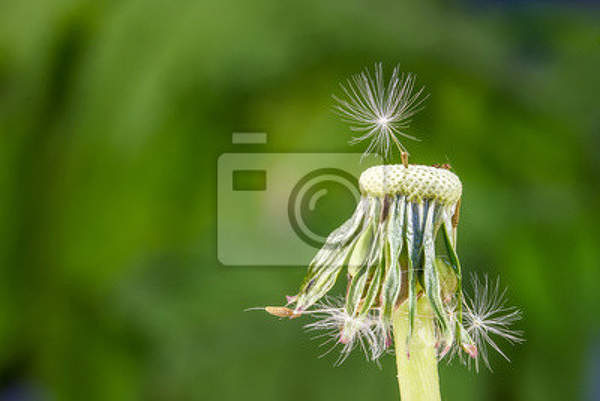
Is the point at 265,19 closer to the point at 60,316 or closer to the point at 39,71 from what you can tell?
the point at 39,71

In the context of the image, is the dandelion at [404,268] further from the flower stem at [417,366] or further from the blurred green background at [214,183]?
the blurred green background at [214,183]

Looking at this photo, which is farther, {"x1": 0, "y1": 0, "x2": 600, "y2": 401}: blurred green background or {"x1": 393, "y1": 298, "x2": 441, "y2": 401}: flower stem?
{"x1": 0, "y1": 0, "x2": 600, "y2": 401}: blurred green background

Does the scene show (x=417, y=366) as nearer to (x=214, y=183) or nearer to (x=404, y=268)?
(x=404, y=268)

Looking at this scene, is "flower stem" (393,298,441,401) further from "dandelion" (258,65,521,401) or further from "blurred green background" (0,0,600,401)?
"blurred green background" (0,0,600,401)

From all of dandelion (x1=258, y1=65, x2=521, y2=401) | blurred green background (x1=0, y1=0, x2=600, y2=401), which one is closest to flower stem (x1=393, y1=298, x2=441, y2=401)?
dandelion (x1=258, y1=65, x2=521, y2=401)

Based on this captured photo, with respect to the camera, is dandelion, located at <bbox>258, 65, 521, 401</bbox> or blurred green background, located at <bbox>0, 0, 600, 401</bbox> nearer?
dandelion, located at <bbox>258, 65, 521, 401</bbox>

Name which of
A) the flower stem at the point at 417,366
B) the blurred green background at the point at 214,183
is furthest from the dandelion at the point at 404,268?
the blurred green background at the point at 214,183

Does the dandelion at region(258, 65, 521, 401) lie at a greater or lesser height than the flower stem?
greater

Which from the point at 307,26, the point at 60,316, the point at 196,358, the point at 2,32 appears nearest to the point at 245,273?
the point at 196,358

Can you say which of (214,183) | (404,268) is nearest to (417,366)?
(404,268)
